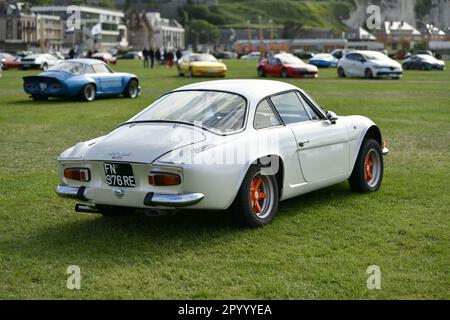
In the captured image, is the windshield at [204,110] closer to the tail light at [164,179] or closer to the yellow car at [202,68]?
the tail light at [164,179]

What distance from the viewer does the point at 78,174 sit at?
23.5 ft

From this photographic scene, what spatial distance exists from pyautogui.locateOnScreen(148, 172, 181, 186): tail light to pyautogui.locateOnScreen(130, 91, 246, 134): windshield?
78 centimetres

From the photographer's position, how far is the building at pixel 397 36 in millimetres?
154413

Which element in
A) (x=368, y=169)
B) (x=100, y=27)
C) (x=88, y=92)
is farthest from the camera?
(x=100, y=27)

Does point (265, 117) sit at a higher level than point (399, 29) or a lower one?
lower

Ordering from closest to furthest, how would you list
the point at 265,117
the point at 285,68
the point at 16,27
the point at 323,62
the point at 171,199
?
the point at 171,199 → the point at 265,117 → the point at 285,68 → the point at 323,62 → the point at 16,27

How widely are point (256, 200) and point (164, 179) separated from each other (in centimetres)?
112

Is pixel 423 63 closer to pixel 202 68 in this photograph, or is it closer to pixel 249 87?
pixel 202 68

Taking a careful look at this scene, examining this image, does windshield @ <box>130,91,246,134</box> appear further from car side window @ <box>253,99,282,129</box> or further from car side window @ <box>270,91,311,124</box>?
car side window @ <box>270,91,311,124</box>

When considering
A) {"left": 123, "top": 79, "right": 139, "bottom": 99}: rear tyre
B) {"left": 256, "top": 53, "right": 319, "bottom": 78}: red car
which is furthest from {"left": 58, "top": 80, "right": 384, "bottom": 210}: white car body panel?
{"left": 256, "top": 53, "right": 319, "bottom": 78}: red car

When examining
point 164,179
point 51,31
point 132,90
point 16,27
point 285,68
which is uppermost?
point 16,27

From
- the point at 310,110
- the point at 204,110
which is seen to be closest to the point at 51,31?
the point at 310,110

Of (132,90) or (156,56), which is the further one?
(156,56)

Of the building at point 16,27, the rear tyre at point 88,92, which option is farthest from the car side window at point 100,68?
the building at point 16,27
